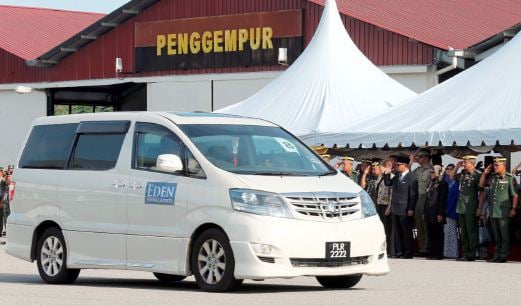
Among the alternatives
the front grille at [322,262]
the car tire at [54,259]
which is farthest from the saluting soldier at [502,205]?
the car tire at [54,259]

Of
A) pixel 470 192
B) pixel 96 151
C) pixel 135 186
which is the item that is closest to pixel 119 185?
pixel 135 186

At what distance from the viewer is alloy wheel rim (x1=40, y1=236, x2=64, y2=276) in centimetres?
1627

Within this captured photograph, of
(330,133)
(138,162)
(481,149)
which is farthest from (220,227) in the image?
(330,133)

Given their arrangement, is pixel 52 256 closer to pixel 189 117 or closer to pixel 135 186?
pixel 135 186

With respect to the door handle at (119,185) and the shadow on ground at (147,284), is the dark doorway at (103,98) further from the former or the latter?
the door handle at (119,185)

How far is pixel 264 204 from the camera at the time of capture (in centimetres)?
1412

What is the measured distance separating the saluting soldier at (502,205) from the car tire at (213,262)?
30.7 feet

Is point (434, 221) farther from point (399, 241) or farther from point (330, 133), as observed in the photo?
point (330, 133)

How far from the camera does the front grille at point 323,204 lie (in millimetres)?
14219

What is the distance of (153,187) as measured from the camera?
15.1 meters

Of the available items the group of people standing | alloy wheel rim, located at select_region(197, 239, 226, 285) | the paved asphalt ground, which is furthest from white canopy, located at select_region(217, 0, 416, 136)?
alloy wheel rim, located at select_region(197, 239, 226, 285)

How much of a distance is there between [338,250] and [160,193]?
81.8 inches

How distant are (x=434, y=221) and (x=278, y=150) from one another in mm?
9580

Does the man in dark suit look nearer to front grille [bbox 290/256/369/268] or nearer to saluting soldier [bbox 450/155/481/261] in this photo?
saluting soldier [bbox 450/155/481/261]
